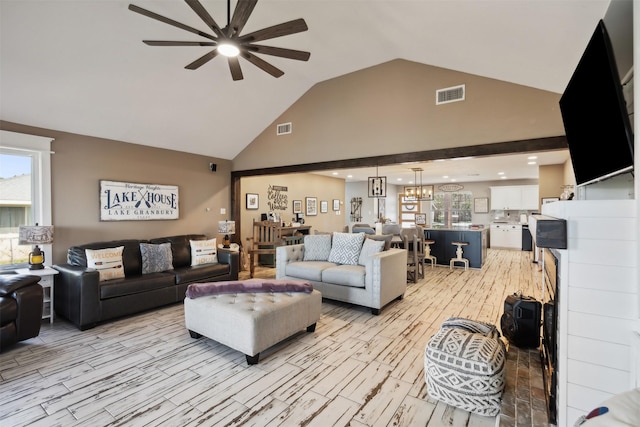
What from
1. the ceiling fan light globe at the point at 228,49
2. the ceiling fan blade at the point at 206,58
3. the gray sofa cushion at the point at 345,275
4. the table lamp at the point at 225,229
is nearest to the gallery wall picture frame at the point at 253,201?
the table lamp at the point at 225,229

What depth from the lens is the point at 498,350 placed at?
2207 millimetres

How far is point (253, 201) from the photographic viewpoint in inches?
295

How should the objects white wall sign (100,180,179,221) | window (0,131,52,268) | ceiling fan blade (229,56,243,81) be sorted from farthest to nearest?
white wall sign (100,180,179,221), window (0,131,52,268), ceiling fan blade (229,56,243,81)

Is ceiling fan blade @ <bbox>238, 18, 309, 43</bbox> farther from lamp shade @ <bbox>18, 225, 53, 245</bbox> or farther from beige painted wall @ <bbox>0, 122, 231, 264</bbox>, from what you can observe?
beige painted wall @ <bbox>0, 122, 231, 264</bbox>

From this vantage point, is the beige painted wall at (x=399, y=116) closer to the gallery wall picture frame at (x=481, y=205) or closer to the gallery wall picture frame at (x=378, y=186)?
the gallery wall picture frame at (x=378, y=186)

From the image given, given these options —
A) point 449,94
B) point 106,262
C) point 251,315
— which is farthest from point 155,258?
point 449,94

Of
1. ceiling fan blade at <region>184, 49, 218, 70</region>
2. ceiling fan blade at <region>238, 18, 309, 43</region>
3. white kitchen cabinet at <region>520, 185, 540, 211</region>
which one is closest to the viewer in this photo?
ceiling fan blade at <region>238, 18, 309, 43</region>

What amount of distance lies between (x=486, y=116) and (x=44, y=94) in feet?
18.5

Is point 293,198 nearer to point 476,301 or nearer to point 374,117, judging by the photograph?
point 374,117

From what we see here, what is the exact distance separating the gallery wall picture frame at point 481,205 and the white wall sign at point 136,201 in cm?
1048

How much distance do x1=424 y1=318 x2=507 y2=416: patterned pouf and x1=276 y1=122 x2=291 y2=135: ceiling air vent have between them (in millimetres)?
4705

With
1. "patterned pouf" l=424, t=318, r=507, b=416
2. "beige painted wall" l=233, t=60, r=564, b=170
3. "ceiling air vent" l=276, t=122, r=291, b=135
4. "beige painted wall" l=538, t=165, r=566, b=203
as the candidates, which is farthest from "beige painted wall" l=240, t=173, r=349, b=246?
"beige painted wall" l=538, t=165, r=566, b=203

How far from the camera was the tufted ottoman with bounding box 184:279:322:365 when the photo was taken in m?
2.72

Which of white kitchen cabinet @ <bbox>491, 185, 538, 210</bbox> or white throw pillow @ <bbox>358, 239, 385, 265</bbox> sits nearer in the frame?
white throw pillow @ <bbox>358, 239, 385, 265</bbox>
